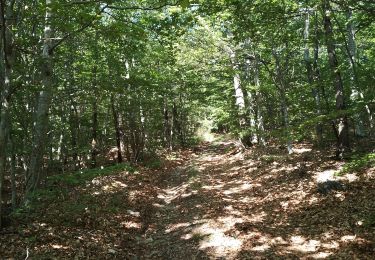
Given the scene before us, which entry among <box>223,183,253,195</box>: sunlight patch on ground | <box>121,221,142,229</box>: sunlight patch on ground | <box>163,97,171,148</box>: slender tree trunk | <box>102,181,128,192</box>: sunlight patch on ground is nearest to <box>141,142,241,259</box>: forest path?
<box>223,183,253,195</box>: sunlight patch on ground

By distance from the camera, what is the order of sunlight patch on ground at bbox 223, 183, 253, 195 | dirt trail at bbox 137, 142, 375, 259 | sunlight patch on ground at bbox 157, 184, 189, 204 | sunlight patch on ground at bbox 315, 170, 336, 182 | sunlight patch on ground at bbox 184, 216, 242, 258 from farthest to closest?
sunlight patch on ground at bbox 157, 184, 189, 204, sunlight patch on ground at bbox 223, 183, 253, 195, sunlight patch on ground at bbox 315, 170, 336, 182, sunlight patch on ground at bbox 184, 216, 242, 258, dirt trail at bbox 137, 142, 375, 259

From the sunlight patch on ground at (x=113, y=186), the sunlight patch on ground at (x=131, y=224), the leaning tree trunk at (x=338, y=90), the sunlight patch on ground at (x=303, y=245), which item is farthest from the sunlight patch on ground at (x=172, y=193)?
the leaning tree trunk at (x=338, y=90)

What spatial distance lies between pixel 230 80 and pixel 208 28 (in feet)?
29.2

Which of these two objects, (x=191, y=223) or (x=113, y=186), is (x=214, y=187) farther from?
(x=191, y=223)

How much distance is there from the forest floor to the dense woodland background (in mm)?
1292

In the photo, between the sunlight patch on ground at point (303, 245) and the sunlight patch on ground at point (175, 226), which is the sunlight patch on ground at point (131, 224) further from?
the sunlight patch on ground at point (303, 245)

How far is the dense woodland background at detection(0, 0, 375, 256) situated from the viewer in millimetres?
8445

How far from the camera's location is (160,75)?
63.4 feet

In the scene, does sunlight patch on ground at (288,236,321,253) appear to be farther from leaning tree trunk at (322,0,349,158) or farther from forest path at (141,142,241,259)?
leaning tree trunk at (322,0,349,158)

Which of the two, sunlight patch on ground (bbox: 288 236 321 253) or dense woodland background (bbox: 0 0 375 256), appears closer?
sunlight patch on ground (bbox: 288 236 321 253)

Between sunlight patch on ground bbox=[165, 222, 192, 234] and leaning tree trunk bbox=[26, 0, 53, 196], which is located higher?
leaning tree trunk bbox=[26, 0, 53, 196]

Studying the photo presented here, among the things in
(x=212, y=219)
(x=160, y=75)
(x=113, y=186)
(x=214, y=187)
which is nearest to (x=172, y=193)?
(x=214, y=187)

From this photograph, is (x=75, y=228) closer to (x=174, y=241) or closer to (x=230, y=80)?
(x=174, y=241)

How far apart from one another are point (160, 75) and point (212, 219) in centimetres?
1122
